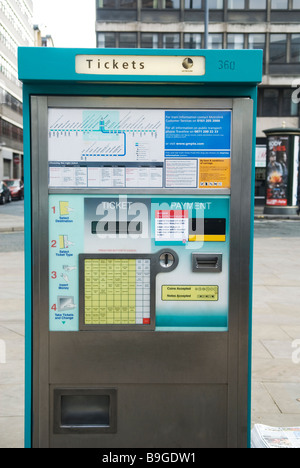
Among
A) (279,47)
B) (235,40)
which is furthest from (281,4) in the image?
(235,40)

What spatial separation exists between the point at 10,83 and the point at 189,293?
64.9 meters

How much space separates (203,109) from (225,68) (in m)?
0.22

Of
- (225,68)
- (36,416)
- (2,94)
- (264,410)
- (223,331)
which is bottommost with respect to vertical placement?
(264,410)

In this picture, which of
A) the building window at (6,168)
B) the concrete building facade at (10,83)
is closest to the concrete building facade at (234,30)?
the concrete building facade at (10,83)

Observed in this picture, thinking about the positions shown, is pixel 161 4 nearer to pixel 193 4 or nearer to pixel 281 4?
pixel 193 4

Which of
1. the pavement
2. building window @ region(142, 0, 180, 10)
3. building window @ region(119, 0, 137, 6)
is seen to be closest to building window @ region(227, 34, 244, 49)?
building window @ region(142, 0, 180, 10)

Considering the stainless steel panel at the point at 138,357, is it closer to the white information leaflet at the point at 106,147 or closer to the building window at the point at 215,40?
the white information leaflet at the point at 106,147

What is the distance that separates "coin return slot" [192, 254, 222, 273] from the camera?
9.68ft

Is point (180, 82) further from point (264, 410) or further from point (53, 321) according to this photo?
point (264, 410)

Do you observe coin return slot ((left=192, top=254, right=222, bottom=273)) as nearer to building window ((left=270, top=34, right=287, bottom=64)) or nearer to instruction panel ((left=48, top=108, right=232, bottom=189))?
instruction panel ((left=48, top=108, right=232, bottom=189))

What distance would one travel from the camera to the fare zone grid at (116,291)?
2957mm

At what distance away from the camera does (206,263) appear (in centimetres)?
296

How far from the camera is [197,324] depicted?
2998 millimetres
